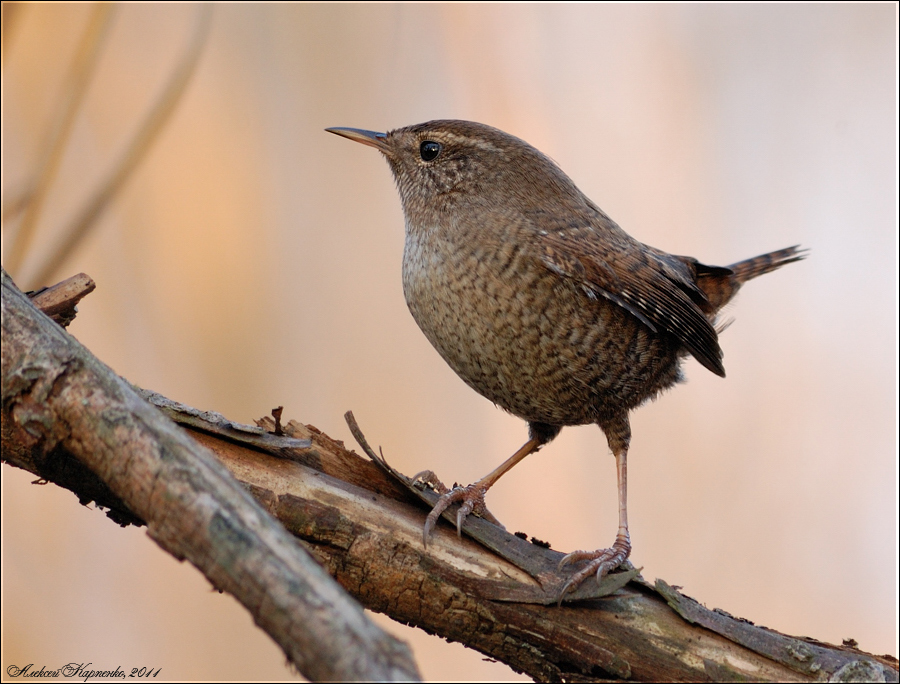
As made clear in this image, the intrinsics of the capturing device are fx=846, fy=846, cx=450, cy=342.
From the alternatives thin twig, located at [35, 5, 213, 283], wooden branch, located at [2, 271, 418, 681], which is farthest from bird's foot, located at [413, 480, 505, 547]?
thin twig, located at [35, 5, 213, 283]

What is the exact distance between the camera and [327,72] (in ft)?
17.3

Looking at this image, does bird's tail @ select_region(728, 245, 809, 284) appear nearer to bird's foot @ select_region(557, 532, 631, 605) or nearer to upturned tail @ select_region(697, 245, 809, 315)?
upturned tail @ select_region(697, 245, 809, 315)

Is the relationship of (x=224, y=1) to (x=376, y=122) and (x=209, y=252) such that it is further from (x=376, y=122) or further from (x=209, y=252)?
(x=209, y=252)

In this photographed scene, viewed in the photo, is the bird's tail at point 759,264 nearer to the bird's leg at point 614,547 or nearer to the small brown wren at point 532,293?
the small brown wren at point 532,293

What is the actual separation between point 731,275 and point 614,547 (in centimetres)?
153

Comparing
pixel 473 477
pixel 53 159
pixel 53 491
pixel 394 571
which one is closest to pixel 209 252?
pixel 53 159

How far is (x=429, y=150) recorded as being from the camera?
3299 mm

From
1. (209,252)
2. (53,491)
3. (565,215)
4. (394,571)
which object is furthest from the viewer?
(209,252)

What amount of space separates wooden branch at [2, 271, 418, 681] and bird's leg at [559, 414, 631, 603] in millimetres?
1023

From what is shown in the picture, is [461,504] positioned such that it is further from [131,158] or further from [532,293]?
[131,158]

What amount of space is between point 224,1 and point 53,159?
1.88 m

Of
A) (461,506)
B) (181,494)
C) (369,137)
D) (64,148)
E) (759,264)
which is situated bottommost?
(181,494)

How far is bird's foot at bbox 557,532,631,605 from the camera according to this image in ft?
7.57

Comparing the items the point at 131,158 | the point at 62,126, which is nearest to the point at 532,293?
the point at 131,158
